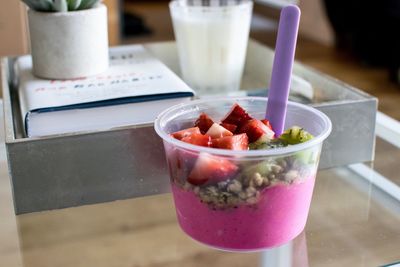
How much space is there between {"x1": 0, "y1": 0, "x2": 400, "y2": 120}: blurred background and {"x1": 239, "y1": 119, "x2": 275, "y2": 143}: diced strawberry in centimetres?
103

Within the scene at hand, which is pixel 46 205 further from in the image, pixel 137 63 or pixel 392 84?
pixel 392 84

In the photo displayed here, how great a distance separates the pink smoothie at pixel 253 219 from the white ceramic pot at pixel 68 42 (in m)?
0.23

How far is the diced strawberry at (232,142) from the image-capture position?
440 mm

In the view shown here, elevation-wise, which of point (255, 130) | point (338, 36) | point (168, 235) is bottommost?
point (338, 36)

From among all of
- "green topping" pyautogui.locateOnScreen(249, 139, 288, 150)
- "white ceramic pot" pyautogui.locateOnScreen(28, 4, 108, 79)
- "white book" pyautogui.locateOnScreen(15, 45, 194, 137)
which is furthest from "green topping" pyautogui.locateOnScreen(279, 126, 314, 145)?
"white ceramic pot" pyautogui.locateOnScreen(28, 4, 108, 79)

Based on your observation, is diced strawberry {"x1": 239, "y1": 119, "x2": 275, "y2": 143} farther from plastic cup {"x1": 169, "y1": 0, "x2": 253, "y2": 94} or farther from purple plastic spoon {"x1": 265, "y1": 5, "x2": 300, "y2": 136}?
plastic cup {"x1": 169, "y1": 0, "x2": 253, "y2": 94}

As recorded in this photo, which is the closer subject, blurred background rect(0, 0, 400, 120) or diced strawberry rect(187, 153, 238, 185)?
diced strawberry rect(187, 153, 238, 185)

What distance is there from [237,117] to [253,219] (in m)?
0.10

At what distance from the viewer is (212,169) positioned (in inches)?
16.7

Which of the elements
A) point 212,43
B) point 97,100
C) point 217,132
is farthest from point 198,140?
point 212,43

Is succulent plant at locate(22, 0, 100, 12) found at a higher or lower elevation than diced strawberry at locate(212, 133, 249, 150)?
higher

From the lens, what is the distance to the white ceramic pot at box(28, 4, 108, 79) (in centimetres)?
61

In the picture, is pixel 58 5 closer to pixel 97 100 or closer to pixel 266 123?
pixel 97 100

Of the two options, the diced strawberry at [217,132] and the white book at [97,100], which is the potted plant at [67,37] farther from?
the diced strawberry at [217,132]
